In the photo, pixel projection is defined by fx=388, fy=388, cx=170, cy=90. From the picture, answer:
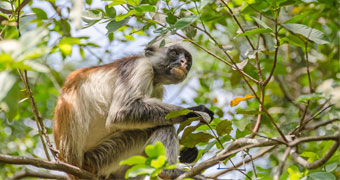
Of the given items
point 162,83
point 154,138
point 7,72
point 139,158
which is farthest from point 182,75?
point 7,72

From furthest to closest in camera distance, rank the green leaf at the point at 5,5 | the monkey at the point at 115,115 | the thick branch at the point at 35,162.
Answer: the monkey at the point at 115,115 → the green leaf at the point at 5,5 → the thick branch at the point at 35,162

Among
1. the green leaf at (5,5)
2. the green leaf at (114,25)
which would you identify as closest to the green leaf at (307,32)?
the green leaf at (114,25)

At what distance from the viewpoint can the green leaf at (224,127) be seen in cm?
441

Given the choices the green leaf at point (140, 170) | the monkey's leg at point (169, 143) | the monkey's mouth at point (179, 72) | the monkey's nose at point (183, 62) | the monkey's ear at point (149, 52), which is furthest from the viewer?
the monkey's ear at point (149, 52)

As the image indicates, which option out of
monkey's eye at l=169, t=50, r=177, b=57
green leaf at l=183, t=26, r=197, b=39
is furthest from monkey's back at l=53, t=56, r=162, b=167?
green leaf at l=183, t=26, r=197, b=39

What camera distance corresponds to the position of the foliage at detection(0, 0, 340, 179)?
2846 millimetres

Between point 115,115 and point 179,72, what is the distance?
4.15ft

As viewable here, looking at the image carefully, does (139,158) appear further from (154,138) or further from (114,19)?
(154,138)

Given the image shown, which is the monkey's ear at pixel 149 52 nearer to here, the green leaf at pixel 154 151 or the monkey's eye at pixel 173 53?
the monkey's eye at pixel 173 53

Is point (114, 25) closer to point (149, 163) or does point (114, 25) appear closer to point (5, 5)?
point (5, 5)

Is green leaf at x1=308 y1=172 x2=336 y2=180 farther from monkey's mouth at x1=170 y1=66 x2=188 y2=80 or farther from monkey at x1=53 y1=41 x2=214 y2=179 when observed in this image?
monkey's mouth at x1=170 y1=66 x2=188 y2=80

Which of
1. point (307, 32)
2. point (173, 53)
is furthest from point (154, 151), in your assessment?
point (173, 53)

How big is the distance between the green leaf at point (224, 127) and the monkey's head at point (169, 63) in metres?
1.93

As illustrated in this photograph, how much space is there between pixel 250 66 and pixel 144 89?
5.63ft
